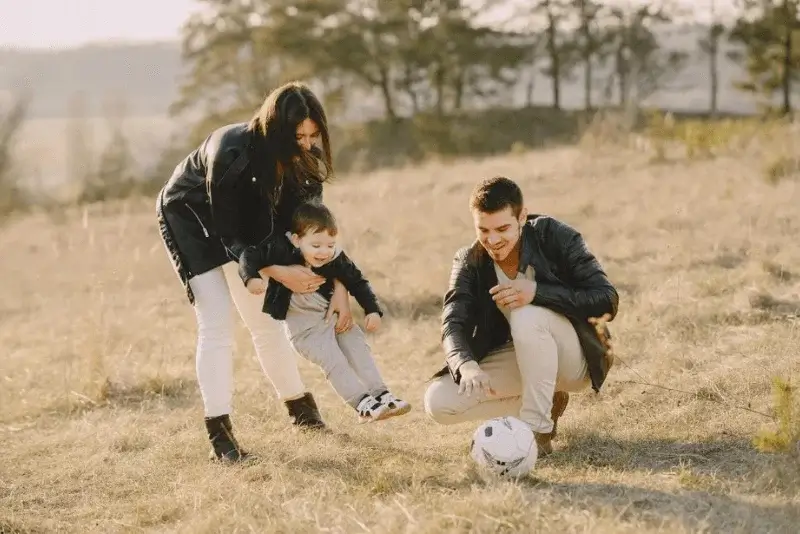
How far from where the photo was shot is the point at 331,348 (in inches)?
163

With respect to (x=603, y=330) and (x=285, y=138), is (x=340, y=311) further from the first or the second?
(x=603, y=330)

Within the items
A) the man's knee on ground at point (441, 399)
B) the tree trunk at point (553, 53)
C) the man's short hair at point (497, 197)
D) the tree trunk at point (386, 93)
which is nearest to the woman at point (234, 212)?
the man's knee on ground at point (441, 399)

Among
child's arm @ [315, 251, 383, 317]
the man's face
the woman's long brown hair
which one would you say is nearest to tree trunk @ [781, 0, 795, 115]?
child's arm @ [315, 251, 383, 317]

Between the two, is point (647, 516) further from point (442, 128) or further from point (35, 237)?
point (442, 128)

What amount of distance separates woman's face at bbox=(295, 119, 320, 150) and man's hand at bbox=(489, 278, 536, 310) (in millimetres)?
1011

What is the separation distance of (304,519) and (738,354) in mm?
2804

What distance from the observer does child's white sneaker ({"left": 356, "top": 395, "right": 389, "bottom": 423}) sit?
3879 mm

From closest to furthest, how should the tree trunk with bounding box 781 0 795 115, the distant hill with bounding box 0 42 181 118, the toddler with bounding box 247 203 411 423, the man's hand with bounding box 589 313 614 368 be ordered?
the man's hand with bounding box 589 313 614 368, the toddler with bounding box 247 203 411 423, the tree trunk with bounding box 781 0 795 115, the distant hill with bounding box 0 42 181 118

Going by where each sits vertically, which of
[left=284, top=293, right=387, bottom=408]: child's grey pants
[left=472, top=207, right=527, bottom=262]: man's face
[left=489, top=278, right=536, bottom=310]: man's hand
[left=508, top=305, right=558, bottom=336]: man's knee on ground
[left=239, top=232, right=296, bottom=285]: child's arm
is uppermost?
[left=472, top=207, right=527, bottom=262]: man's face

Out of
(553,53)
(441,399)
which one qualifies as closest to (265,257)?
(441,399)

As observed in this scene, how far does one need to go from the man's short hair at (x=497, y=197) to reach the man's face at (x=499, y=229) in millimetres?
18

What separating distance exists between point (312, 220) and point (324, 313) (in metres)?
0.47

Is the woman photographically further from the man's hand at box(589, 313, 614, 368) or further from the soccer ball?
the man's hand at box(589, 313, 614, 368)

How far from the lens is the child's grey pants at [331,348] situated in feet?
13.3
